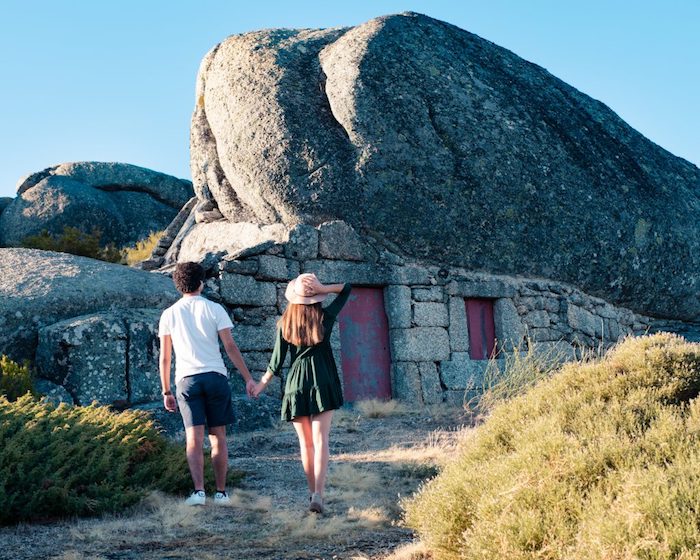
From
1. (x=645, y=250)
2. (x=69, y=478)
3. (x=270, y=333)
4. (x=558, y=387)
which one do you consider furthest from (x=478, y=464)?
(x=645, y=250)

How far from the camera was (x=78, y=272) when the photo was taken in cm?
1045

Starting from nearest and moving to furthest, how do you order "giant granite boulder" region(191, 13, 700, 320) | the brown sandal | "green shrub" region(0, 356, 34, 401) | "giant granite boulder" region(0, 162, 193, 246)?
the brown sandal → "green shrub" region(0, 356, 34, 401) → "giant granite boulder" region(191, 13, 700, 320) → "giant granite boulder" region(0, 162, 193, 246)

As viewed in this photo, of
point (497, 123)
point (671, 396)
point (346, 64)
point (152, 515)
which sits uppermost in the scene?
point (346, 64)

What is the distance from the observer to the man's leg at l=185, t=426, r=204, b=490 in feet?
19.8

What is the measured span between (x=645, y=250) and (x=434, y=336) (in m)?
3.82

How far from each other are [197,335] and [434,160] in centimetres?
688

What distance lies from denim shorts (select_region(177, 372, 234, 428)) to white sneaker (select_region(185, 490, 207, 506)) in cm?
43


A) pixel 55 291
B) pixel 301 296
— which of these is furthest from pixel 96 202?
pixel 301 296

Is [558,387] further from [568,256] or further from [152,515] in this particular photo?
[568,256]

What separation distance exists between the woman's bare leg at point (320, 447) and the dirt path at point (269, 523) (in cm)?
21

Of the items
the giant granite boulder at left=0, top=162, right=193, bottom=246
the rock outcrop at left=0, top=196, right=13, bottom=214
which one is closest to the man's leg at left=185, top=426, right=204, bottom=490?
the giant granite boulder at left=0, top=162, right=193, bottom=246

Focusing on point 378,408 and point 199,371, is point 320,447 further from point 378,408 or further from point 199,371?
point 378,408

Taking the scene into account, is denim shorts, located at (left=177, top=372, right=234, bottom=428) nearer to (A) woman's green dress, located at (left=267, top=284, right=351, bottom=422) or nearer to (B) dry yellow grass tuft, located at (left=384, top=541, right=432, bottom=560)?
(A) woman's green dress, located at (left=267, top=284, right=351, bottom=422)

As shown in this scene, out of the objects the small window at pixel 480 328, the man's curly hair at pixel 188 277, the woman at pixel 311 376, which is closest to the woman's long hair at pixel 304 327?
the woman at pixel 311 376
